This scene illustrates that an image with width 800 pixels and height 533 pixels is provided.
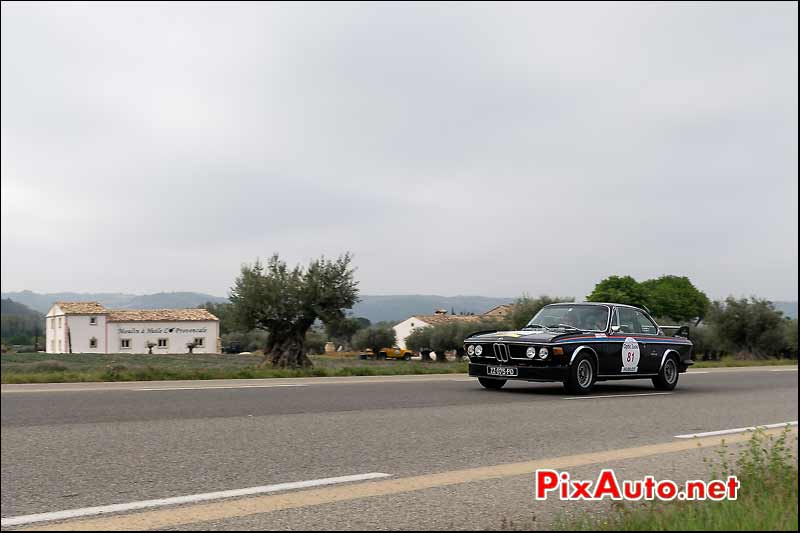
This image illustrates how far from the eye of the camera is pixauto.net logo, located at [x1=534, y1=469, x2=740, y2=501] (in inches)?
226

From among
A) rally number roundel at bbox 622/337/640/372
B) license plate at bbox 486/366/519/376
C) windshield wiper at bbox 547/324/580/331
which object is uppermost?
windshield wiper at bbox 547/324/580/331

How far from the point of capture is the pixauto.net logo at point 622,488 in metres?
5.75

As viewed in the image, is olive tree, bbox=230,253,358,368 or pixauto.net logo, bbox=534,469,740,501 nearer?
pixauto.net logo, bbox=534,469,740,501

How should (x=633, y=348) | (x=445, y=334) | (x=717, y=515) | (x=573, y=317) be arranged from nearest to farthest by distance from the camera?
(x=717, y=515)
(x=573, y=317)
(x=633, y=348)
(x=445, y=334)

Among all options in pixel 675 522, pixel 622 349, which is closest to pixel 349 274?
pixel 622 349

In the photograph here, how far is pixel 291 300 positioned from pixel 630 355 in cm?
2077

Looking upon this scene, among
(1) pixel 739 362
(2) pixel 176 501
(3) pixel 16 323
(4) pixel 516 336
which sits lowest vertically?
(1) pixel 739 362

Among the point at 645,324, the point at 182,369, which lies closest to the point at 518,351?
the point at 645,324

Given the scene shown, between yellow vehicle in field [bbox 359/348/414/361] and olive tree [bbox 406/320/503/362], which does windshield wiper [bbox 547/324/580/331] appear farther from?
→ yellow vehicle in field [bbox 359/348/414/361]

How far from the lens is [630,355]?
1455cm

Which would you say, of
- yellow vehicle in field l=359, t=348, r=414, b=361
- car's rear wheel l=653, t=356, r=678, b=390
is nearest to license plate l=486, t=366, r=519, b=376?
yellow vehicle in field l=359, t=348, r=414, b=361

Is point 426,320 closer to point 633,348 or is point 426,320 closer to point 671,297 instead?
point 671,297

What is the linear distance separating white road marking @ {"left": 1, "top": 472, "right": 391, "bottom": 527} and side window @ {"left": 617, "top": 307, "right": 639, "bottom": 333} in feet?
18.2

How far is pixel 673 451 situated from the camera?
9109 millimetres
